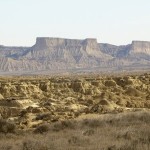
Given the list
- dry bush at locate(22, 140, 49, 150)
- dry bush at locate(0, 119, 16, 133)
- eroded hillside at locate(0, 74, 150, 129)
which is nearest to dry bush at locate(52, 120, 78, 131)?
dry bush at locate(0, 119, 16, 133)

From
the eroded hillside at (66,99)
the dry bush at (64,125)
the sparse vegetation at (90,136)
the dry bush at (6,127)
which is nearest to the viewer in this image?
the sparse vegetation at (90,136)

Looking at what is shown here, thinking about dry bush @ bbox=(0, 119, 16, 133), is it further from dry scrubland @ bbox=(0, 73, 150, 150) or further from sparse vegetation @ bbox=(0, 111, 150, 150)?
sparse vegetation @ bbox=(0, 111, 150, 150)

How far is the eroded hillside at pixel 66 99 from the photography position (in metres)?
25.3

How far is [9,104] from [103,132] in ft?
47.4

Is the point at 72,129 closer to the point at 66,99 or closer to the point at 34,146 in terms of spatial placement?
the point at 34,146

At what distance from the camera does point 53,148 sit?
13.5 metres

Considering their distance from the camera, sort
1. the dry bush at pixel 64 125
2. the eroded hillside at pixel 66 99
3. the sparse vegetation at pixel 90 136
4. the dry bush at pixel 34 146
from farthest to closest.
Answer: the eroded hillside at pixel 66 99 < the dry bush at pixel 64 125 < the sparse vegetation at pixel 90 136 < the dry bush at pixel 34 146

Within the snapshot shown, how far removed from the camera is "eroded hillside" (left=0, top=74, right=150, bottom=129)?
25.3m

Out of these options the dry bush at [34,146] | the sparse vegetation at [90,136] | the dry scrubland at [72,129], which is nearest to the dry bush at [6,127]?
the dry scrubland at [72,129]

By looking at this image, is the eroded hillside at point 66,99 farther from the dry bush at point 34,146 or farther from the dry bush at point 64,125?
the dry bush at point 34,146

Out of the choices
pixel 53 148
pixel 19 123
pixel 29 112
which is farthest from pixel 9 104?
pixel 53 148

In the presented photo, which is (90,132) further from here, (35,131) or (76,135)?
(35,131)

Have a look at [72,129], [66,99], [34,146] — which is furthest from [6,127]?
[66,99]

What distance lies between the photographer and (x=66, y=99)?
3666 cm
